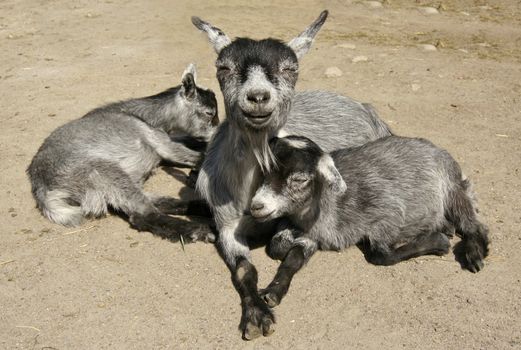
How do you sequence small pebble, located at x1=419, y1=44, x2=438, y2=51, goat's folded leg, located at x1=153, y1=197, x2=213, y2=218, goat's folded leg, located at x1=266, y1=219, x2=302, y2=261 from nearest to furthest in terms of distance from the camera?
goat's folded leg, located at x1=266, y1=219, x2=302, y2=261 → goat's folded leg, located at x1=153, y1=197, x2=213, y2=218 → small pebble, located at x1=419, y1=44, x2=438, y2=51

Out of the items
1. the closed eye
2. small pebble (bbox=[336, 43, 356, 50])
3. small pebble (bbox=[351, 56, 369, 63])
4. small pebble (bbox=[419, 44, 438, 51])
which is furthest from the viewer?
small pebble (bbox=[336, 43, 356, 50])

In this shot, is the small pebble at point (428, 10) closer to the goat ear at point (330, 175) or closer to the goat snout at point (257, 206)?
the goat ear at point (330, 175)

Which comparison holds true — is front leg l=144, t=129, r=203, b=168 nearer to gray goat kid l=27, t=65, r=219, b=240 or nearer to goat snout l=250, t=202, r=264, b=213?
gray goat kid l=27, t=65, r=219, b=240

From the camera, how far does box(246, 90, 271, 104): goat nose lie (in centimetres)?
356

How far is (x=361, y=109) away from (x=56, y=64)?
14.7 ft

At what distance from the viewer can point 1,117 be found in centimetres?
663

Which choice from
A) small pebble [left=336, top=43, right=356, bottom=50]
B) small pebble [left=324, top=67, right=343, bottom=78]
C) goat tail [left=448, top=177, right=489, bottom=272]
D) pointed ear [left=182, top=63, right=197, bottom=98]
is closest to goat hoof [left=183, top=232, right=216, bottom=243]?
goat tail [left=448, top=177, right=489, bottom=272]

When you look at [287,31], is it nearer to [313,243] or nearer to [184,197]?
[184,197]

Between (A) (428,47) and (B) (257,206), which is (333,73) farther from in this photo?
(B) (257,206)

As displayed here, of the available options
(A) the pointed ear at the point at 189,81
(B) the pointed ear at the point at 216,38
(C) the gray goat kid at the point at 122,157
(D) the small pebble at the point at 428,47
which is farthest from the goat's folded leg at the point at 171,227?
(D) the small pebble at the point at 428,47

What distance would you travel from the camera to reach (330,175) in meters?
3.93

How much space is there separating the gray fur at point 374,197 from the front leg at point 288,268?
14 millimetres

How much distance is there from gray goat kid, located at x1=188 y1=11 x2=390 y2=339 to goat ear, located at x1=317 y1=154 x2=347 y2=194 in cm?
32

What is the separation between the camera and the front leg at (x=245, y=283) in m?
3.61
